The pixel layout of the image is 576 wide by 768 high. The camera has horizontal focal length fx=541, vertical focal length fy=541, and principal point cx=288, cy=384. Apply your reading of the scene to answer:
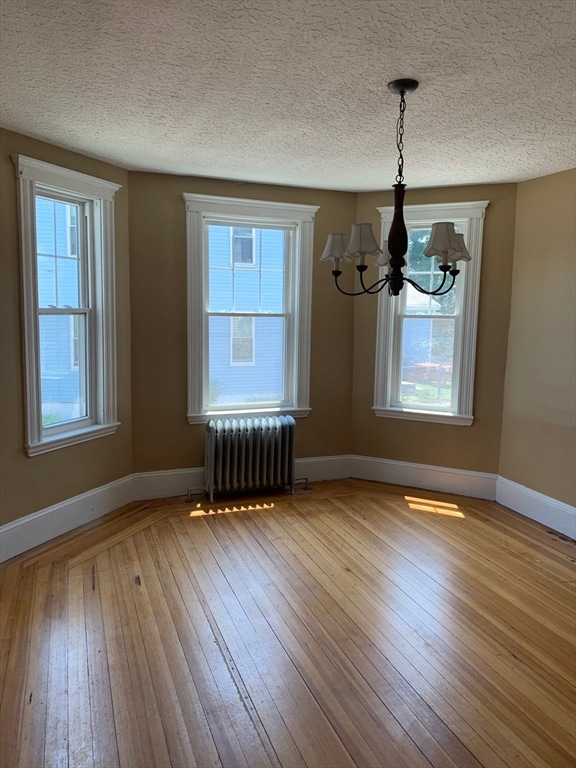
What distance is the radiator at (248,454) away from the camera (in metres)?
4.50

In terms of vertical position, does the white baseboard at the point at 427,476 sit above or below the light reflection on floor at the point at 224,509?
above

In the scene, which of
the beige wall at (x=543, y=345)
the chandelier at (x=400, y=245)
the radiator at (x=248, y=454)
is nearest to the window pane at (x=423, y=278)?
the beige wall at (x=543, y=345)

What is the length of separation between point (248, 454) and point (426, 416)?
1620mm

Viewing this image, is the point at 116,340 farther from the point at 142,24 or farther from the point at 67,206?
the point at 142,24

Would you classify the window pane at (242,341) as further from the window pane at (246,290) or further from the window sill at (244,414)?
the window sill at (244,414)

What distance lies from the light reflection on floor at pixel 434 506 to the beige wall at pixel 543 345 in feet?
1.88

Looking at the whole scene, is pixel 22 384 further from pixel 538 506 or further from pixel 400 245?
pixel 538 506

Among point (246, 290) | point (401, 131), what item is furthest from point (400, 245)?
point (246, 290)

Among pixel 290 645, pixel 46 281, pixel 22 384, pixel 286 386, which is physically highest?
pixel 46 281

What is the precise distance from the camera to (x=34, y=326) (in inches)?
138

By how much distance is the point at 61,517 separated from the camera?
12.6 feet

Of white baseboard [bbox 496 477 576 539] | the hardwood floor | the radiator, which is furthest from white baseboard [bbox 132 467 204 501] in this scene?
white baseboard [bbox 496 477 576 539]

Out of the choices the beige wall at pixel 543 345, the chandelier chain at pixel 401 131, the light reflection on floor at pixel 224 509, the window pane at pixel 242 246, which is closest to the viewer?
the chandelier chain at pixel 401 131

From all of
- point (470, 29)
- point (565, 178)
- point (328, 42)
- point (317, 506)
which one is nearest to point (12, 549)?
point (317, 506)
